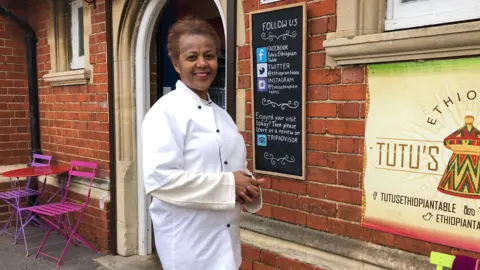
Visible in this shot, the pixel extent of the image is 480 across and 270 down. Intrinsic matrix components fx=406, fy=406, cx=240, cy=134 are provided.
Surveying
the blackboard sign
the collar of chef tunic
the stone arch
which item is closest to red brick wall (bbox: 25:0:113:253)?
the stone arch

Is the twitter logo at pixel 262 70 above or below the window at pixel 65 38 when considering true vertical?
below

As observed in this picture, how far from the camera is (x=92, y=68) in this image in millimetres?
4730

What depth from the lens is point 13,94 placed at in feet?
18.9

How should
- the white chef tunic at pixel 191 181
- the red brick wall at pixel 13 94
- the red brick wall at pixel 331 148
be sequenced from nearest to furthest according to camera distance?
the white chef tunic at pixel 191 181, the red brick wall at pixel 331 148, the red brick wall at pixel 13 94

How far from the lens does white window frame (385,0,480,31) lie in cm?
210

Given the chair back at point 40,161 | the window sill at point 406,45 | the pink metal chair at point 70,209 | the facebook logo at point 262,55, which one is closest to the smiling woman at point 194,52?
the window sill at point 406,45

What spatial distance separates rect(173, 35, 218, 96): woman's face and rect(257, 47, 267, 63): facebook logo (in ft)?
3.30

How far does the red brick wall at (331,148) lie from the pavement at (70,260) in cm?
226

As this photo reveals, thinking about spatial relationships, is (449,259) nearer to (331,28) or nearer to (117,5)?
(331,28)

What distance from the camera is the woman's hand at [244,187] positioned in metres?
1.84

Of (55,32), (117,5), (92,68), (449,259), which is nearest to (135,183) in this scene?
(92,68)

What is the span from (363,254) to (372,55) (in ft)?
3.98

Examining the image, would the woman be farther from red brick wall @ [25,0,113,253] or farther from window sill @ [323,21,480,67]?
red brick wall @ [25,0,113,253]

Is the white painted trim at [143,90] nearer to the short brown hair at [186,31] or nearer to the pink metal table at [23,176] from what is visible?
the pink metal table at [23,176]
